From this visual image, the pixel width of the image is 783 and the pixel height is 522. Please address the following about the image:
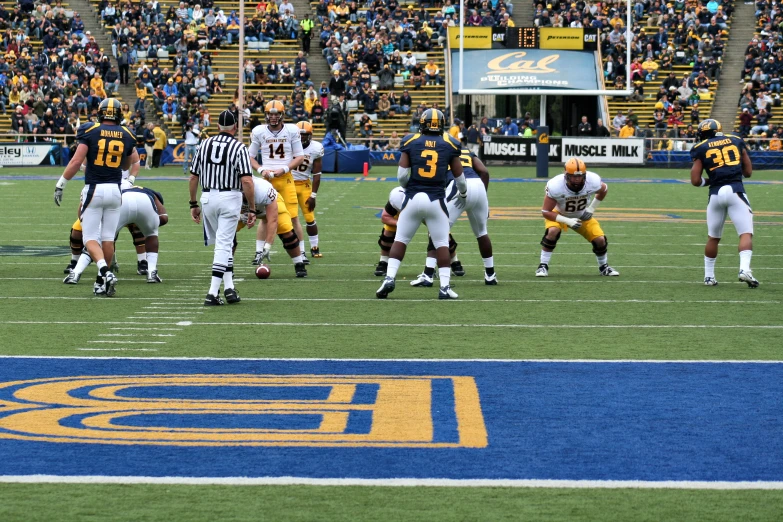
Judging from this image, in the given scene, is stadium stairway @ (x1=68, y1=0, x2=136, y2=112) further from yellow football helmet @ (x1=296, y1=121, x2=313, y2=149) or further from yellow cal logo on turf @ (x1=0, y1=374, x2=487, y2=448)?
yellow cal logo on turf @ (x1=0, y1=374, x2=487, y2=448)

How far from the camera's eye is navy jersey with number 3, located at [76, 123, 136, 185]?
36.8 ft

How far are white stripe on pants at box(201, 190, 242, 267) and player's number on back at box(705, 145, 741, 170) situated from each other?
463 cm

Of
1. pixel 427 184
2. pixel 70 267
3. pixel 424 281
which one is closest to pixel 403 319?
pixel 427 184

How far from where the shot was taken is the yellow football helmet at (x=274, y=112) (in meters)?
13.3

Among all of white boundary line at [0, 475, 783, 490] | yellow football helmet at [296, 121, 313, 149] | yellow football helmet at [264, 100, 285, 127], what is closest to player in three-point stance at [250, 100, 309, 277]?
yellow football helmet at [264, 100, 285, 127]

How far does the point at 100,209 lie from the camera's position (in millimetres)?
11250

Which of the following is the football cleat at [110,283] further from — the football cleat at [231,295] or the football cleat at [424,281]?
the football cleat at [424,281]

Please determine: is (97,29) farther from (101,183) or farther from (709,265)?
(709,265)

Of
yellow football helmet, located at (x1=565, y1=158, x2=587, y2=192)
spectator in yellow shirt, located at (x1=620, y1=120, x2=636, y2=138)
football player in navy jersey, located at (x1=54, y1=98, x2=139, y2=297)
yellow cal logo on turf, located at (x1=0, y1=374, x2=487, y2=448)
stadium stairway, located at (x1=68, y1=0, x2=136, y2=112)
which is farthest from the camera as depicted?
stadium stairway, located at (x1=68, y1=0, x2=136, y2=112)

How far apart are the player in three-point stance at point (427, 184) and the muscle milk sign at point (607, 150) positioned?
2650cm

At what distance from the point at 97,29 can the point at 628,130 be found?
19.0m

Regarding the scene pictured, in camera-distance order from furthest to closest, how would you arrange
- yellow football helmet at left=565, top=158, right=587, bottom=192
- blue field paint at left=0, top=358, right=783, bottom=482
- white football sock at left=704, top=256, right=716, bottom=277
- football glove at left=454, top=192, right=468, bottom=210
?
yellow football helmet at left=565, top=158, right=587, bottom=192 → white football sock at left=704, top=256, right=716, bottom=277 → football glove at left=454, top=192, right=468, bottom=210 → blue field paint at left=0, top=358, right=783, bottom=482

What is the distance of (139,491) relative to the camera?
5082 mm

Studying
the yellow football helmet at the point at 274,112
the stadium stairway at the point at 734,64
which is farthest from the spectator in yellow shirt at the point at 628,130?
the yellow football helmet at the point at 274,112
